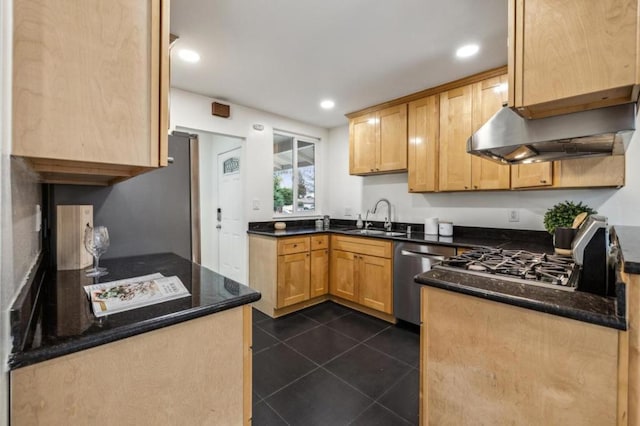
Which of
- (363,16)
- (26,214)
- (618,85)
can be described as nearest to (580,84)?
(618,85)

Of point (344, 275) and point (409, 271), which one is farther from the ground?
point (409, 271)

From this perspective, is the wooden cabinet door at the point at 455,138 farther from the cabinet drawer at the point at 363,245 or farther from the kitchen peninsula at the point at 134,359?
the kitchen peninsula at the point at 134,359

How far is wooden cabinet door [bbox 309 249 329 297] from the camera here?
3371 millimetres

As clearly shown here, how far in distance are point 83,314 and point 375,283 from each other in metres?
2.61

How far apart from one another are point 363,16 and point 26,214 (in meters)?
2.00

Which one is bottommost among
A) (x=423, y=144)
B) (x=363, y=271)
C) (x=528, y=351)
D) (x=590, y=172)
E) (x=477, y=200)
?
(x=363, y=271)

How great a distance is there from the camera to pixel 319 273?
3.44m

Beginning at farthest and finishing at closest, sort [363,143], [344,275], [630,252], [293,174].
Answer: [293,174], [363,143], [344,275], [630,252]

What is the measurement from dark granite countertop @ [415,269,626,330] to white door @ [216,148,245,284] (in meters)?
2.77

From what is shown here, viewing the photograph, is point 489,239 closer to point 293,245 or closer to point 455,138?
point 455,138

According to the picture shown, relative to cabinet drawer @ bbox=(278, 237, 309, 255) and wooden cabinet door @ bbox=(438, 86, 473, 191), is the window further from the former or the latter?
wooden cabinet door @ bbox=(438, 86, 473, 191)

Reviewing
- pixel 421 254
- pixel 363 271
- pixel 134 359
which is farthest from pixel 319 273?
pixel 134 359

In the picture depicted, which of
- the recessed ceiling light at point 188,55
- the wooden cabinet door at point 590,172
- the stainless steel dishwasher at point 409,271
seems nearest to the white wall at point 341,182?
the stainless steel dishwasher at point 409,271

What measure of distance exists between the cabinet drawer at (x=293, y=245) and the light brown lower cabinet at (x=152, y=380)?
6.77 feet
